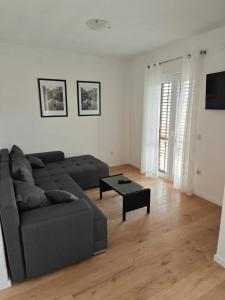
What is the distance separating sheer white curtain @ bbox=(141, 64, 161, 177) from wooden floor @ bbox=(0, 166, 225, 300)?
1.57m

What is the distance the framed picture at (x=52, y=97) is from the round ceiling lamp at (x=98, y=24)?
1.63 metres

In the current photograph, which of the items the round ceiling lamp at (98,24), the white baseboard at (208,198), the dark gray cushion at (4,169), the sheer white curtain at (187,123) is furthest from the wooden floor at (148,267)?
the round ceiling lamp at (98,24)

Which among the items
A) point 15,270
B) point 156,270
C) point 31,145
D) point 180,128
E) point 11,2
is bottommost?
point 156,270

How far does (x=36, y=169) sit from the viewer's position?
11.7 feet

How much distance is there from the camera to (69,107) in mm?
4316

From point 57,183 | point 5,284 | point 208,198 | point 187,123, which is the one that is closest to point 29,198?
point 5,284

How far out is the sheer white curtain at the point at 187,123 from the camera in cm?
316

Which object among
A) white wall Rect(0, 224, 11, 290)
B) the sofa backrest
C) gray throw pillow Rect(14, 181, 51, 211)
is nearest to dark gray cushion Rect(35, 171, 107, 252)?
gray throw pillow Rect(14, 181, 51, 211)

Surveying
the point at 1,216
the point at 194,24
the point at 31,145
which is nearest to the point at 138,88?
the point at 194,24

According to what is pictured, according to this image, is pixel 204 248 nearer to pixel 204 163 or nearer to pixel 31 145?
pixel 204 163

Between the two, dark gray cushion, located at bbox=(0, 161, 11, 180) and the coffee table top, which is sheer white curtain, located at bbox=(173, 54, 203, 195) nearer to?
the coffee table top

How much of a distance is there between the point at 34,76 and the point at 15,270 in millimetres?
3303

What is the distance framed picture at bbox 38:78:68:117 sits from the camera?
3984mm

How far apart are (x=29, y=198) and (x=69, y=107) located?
9.15 ft
